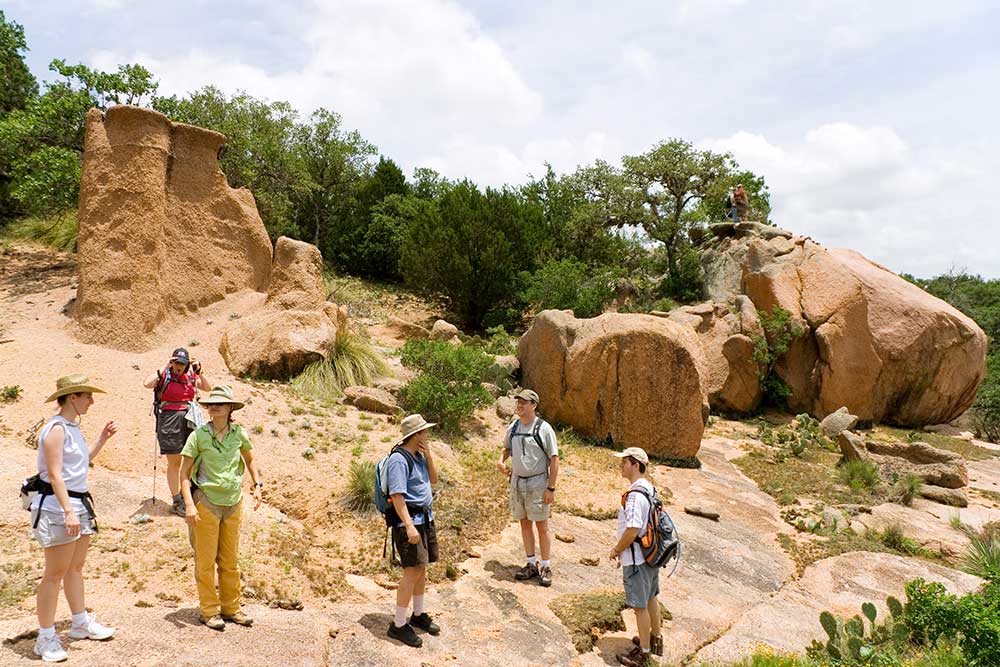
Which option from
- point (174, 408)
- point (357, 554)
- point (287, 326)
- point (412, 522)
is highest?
point (287, 326)

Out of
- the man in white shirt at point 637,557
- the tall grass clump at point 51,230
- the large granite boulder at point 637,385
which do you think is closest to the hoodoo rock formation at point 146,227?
the tall grass clump at point 51,230

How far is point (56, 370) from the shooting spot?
388 inches

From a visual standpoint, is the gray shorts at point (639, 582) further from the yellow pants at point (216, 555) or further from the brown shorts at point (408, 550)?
the yellow pants at point (216, 555)

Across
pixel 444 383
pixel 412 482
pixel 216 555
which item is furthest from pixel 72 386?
pixel 444 383

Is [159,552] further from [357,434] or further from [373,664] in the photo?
[357,434]

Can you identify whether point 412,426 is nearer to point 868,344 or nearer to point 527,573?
point 527,573

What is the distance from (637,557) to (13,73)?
2448cm

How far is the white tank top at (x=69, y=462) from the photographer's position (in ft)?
13.1

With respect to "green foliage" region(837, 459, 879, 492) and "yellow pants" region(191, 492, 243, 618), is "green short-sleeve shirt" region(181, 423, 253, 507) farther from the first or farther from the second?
"green foliage" region(837, 459, 879, 492)

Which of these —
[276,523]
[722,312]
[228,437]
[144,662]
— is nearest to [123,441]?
[276,523]

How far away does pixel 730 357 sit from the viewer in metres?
17.6

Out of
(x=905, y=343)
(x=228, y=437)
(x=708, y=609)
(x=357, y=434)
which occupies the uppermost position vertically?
(x=905, y=343)

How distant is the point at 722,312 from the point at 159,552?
16.3 m

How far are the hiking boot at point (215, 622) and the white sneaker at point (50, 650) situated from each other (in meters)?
0.87
